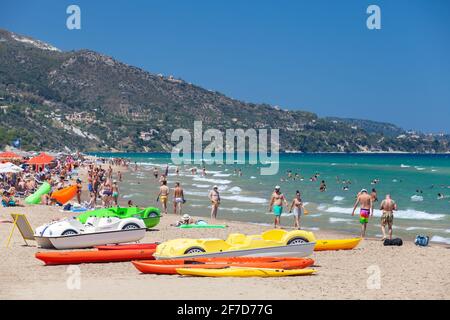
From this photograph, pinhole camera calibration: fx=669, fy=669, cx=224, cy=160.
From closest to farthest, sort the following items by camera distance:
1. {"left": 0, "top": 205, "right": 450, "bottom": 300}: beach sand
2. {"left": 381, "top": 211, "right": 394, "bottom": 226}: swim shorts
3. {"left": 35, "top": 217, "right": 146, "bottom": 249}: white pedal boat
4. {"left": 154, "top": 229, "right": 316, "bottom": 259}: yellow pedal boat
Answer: {"left": 0, "top": 205, "right": 450, "bottom": 300}: beach sand, {"left": 154, "top": 229, "right": 316, "bottom": 259}: yellow pedal boat, {"left": 35, "top": 217, "right": 146, "bottom": 249}: white pedal boat, {"left": 381, "top": 211, "right": 394, "bottom": 226}: swim shorts

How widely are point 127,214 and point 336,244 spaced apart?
589cm

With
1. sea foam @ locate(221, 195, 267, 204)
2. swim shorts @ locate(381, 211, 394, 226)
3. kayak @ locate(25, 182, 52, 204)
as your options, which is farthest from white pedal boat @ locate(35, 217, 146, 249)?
sea foam @ locate(221, 195, 267, 204)

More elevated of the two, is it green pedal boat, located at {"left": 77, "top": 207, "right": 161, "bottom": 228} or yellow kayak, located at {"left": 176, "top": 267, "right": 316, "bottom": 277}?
green pedal boat, located at {"left": 77, "top": 207, "right": 161, "bottom": 228}

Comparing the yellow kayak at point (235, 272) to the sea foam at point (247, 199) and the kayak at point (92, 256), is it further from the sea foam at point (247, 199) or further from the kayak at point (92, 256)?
the sea foam at point (247, 199)

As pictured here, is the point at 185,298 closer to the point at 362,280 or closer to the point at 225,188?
the point at 362,280

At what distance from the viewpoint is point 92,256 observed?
1391 cm

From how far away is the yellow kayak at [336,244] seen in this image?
643 inches

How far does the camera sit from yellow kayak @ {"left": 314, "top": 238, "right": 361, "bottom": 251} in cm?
1633

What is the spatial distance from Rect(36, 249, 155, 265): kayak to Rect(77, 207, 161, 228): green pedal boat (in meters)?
3.62

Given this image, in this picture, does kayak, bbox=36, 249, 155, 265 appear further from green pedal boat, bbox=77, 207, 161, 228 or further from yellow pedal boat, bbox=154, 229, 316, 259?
green pedal boat, bbox=77, 207, 161, 228

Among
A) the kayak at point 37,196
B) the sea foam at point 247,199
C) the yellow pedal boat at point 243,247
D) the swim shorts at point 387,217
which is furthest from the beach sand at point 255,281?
the sea foam at point 247,199

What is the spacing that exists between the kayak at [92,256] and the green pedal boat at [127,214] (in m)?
3.62

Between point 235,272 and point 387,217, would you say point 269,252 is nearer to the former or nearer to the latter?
point 235,272
